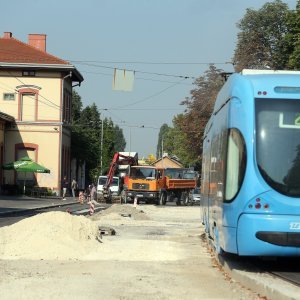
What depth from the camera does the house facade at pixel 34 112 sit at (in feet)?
174

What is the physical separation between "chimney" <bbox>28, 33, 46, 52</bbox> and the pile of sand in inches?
1845

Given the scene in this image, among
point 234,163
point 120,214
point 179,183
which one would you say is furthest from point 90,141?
point 234,163

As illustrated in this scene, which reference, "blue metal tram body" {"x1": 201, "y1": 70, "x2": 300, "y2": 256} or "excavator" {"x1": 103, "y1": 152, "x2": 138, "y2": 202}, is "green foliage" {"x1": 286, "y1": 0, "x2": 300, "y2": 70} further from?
"blue metal tram body" {"x1": 201, "y1": 70, "x2": 300, "y2": 256}

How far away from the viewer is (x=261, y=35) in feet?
167

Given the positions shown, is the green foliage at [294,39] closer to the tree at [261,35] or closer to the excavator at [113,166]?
the tree at [261,35]

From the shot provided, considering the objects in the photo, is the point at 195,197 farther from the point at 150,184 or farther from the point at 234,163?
the point at 234,163

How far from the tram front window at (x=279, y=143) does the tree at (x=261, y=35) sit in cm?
3939

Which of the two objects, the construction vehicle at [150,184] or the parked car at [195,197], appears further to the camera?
the parked car at [195,197]

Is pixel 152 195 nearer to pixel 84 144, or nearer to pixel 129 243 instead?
pixel 84 144

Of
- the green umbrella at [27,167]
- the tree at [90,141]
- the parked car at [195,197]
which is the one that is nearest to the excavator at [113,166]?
the green umbrella at [27,167]

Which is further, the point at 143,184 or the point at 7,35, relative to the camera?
the point at 7,35

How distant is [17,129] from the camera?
175 feet

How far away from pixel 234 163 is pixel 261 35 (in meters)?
43.1

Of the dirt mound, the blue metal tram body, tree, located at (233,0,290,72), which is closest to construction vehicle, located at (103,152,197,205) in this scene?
tree, located at (233,0,290,72)
